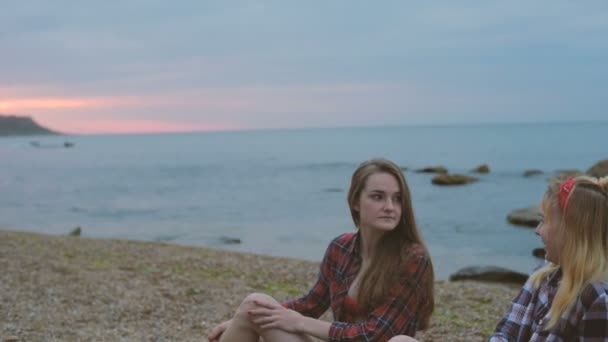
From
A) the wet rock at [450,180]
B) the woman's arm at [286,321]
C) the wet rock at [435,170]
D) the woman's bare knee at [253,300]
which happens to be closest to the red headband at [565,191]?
the woman's arm at [286,321]

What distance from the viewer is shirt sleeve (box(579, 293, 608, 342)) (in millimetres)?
2727

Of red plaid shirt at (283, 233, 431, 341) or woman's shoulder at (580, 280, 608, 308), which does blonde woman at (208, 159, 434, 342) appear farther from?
woman's shoulder at (580, 280, 608, 308)

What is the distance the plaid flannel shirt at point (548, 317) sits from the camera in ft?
8.99

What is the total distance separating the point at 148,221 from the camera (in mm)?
24891

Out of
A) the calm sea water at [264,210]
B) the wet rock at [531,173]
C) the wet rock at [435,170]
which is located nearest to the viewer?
the calm sea water at [264,210]

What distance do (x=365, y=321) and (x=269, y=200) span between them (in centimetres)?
3035

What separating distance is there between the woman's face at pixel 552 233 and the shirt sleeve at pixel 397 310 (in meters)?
0.74

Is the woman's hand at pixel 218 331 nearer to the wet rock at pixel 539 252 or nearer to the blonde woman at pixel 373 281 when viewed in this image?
the blonde woman at pixel 373 281

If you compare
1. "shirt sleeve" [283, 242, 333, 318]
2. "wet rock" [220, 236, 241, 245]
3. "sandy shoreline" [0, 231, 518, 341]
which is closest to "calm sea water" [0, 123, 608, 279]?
"wet rock" [220, 236, 241, 245]

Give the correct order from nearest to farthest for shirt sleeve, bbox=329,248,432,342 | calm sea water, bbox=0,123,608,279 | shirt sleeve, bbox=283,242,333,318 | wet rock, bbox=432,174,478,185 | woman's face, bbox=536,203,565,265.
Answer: woman's face, bbox=536,203,565,265, shirt sleeve, bbox=329,248,432,342, shirt sleeve, bbox=283,242,333,318, calm sea water, bbox=0,123,608,279, wet rock, bbox=432,174,478,185

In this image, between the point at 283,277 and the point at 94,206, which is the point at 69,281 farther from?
the point at 94,206

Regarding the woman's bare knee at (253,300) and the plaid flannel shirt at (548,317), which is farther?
the woman's bare knee at (253,300)

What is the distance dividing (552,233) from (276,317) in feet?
5.09

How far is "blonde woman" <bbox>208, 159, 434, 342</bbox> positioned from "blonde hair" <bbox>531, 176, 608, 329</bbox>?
864mm
